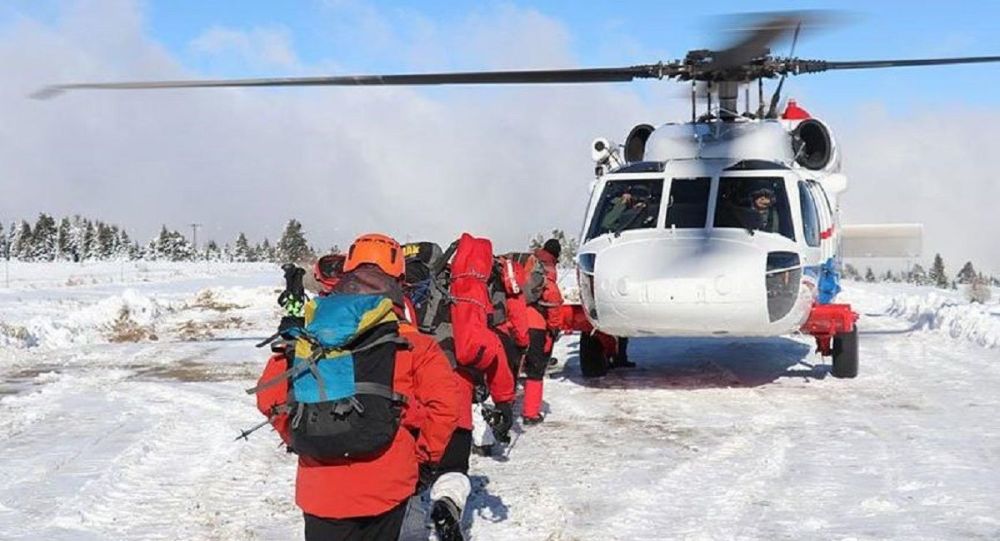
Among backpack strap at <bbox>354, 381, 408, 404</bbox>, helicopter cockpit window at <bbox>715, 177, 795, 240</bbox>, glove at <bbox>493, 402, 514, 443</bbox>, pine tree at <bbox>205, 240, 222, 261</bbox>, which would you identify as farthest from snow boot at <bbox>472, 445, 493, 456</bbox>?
pine tree at <bbox>205, 240, 222, 261</bbox>

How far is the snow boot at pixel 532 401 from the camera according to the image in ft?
27.4

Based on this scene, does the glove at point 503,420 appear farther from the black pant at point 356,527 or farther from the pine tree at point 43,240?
the pine tree at point 43,240

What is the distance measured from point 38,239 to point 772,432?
103607 millimetres

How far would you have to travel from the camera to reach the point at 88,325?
18.2 meters

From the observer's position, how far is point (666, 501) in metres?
5.77

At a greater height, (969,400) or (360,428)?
Result: (360,428)

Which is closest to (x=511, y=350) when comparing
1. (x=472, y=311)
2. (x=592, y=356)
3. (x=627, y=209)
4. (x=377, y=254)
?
(x=472, y=311)

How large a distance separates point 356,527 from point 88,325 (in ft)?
54.5

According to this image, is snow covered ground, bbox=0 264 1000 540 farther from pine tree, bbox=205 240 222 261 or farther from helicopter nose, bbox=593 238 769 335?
pine tree, bbox=205 240 222 261

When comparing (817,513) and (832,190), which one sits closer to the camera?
(817,513)

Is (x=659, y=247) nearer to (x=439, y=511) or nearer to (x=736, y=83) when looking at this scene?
(x=736, y=83)

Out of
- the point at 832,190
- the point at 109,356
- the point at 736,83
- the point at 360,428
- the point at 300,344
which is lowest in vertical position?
the point at 109,356

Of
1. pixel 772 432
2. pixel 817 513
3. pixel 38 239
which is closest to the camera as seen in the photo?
pixel 817 513

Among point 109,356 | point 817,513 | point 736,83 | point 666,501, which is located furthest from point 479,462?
point 109,356
